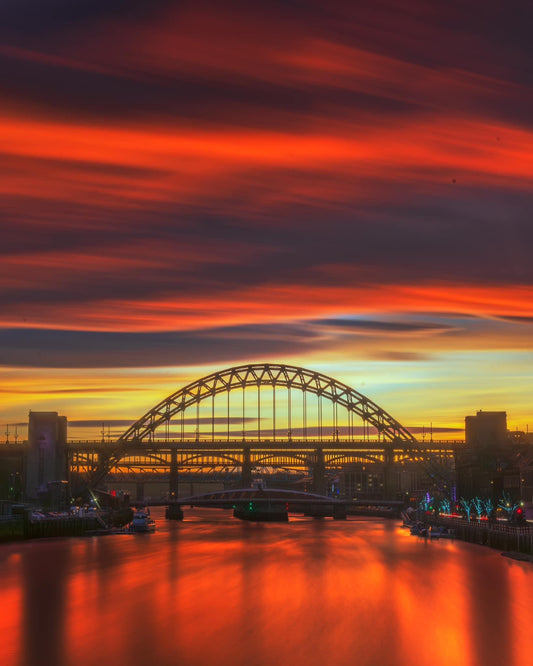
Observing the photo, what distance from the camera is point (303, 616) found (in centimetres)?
5516

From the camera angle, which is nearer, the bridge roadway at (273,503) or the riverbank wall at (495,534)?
the riverbank wall at (495,534)

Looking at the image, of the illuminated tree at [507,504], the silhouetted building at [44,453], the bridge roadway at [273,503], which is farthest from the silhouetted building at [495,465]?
the silhouetted building at [44,453]

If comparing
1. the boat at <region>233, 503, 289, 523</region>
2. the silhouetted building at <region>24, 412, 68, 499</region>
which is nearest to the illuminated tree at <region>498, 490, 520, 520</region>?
the boat at <region>233, 503, 289, 523</region>

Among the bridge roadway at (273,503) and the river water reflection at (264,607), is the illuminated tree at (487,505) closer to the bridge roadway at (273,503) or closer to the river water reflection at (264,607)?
Result: the river water reflection at (264,607)

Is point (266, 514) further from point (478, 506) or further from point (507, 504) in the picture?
point (507, 504)

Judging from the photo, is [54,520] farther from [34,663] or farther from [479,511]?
[34,663]

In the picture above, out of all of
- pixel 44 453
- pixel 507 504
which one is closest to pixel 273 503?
pixel 44 453

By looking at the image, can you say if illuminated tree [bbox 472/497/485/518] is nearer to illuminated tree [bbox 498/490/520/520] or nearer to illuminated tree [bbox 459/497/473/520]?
illuminated tree [bbox 459/497/473/520]

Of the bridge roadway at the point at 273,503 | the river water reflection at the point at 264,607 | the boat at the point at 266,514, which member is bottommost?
the river water reflection at the point at 264,607

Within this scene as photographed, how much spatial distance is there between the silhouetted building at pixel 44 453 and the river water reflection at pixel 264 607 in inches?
3090

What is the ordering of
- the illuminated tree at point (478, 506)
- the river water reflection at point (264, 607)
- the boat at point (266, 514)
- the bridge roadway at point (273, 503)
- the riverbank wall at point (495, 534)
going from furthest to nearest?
the bridge roadway at point (273, 503)
the boat at point (266, 514)
the illuminated tree at point (478, 506)
the riverbank wall at point (495, 534)
the river water reflection at point (264, 607)

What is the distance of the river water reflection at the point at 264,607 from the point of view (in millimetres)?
44344

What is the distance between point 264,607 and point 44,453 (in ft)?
431

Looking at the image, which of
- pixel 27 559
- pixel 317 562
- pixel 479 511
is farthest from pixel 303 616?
pixel 479 511
